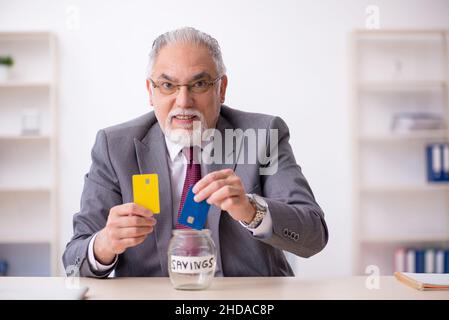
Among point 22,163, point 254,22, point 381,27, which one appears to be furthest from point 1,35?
point 381,27

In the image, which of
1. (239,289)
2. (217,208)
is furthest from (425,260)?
(239,289)

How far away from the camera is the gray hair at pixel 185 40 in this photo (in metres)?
1.63

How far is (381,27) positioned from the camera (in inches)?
137

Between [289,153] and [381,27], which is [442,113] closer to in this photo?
[381,27]

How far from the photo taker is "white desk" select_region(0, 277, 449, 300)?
1058 mm

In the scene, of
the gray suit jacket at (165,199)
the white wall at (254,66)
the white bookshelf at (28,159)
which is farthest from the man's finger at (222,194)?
the white bookshelf at (28,159)

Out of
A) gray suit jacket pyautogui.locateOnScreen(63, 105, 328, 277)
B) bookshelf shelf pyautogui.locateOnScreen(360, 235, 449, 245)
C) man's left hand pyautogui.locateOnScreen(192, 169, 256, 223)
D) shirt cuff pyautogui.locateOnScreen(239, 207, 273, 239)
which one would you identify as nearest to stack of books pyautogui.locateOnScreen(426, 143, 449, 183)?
bookshelf shelf pyautogui.locateOnScreen(360, 235, 449, 245)

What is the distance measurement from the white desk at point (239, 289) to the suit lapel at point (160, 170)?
0.21 meters

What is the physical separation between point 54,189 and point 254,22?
4.85ft

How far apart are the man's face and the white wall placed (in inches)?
50.5

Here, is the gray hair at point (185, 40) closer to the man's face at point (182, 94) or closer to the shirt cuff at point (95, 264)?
the man's face at point (182, 94)

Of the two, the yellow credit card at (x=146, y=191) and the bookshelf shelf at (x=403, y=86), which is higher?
the bookshelf shelf at (x=403, y=86)

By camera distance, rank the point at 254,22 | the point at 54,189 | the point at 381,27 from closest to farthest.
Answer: the point at 254,22 → the point at 54,189 → the point at 381,27

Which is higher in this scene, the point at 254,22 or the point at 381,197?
the point at 254,22
